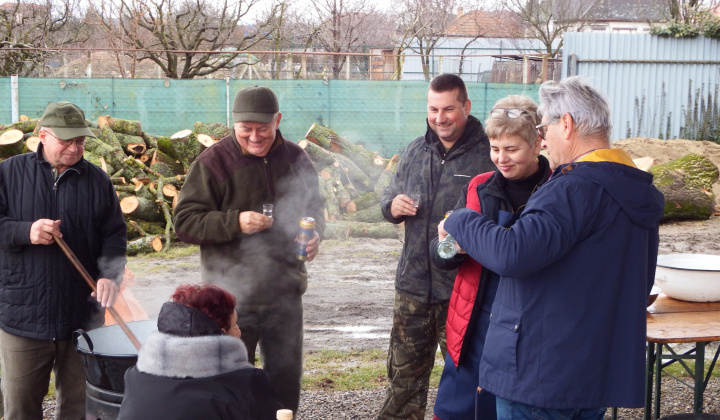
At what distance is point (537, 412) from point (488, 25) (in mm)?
31678

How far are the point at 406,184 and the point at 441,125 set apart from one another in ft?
1.29

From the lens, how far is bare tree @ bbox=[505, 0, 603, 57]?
28531 millimetres

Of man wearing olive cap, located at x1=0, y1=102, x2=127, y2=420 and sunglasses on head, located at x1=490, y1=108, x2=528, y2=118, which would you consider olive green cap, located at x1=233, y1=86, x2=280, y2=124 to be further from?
sunglasses on head, located at x1=490, y1=108, x2=528, y2=118

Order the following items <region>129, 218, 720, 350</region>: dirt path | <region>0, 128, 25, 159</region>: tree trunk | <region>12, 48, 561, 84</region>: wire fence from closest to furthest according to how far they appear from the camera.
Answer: <region>129, 218, 720, 350</region>: dirt path → <region>0, 128, 25, 159</region>: tree trunk → <region>12, 48, 561, 84</region>: wire fence

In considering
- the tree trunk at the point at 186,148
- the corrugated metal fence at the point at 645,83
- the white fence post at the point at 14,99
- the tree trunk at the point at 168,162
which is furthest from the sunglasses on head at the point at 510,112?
the corrugated metal fence at the point at 645,83

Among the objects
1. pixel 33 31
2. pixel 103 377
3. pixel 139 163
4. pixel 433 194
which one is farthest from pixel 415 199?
pixel 33 31

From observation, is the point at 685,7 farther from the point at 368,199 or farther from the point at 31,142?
the point at 31,142

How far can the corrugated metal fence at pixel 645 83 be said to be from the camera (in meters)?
15.6

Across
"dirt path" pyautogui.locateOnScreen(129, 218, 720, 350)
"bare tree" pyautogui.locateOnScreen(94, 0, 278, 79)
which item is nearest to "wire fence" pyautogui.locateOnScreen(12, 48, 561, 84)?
"bare tree" pyautogui.locateOnScreen(94, 0, 278, 79)

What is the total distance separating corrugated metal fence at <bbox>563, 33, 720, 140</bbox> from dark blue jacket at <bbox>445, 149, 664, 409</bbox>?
1412cm

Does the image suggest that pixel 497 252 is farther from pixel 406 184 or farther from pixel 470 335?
pixel 406 184

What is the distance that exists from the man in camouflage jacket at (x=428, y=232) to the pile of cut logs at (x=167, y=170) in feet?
19.5

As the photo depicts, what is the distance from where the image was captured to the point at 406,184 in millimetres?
3738

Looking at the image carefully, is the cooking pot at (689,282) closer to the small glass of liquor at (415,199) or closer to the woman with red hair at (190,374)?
the small glass of liquor at (415,199)
